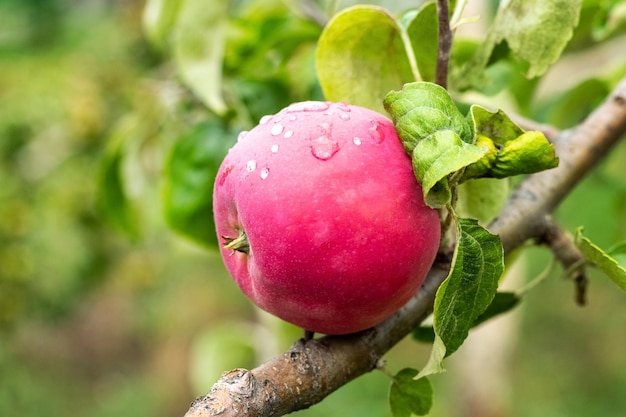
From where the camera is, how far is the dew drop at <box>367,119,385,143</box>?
359 millimetres

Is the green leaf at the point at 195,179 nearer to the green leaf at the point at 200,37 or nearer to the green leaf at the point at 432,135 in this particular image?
the green leaf at the point at 200,37

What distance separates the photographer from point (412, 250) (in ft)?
1.16

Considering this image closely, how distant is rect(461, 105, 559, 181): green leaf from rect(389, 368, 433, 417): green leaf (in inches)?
4.6

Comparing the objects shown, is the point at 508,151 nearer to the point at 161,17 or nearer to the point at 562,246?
the point at 562,246

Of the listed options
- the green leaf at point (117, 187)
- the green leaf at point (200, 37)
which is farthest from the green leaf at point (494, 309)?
the green leaf at point (117, 187)

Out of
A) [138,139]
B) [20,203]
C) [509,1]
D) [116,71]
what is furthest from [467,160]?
[116,71]

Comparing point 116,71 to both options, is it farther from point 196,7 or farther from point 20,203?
point 196,7

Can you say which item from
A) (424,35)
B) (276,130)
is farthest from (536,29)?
(276,130)

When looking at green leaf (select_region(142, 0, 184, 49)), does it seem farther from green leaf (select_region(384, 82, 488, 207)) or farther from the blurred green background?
green leaf (select_region(384, 82, 488, 207))

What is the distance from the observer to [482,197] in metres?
0.43

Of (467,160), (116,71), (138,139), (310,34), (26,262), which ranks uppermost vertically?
(467,160)

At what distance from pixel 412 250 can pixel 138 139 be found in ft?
1.59

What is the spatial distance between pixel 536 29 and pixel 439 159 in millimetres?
146

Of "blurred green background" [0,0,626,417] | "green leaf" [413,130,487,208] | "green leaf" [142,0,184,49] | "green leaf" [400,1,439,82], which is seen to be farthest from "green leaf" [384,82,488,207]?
"green leaf" [142,0,184,49]
